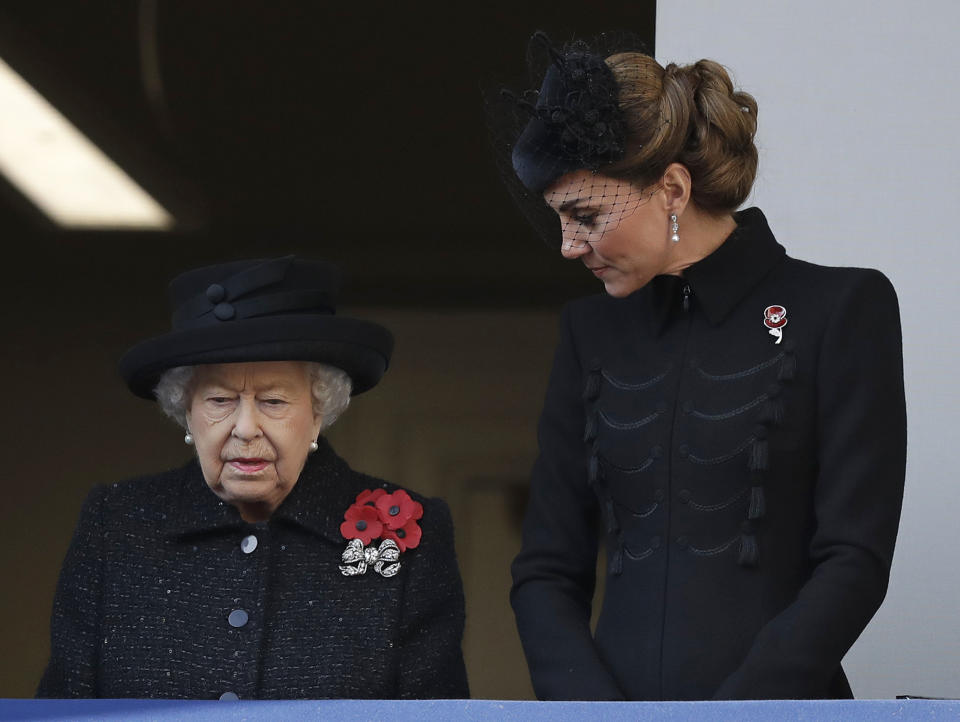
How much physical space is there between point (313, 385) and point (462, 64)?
160 cm

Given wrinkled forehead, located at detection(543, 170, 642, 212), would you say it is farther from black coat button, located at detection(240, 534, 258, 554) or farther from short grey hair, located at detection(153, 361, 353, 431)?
black coat button, located at detection(240, 534, 258, 554)

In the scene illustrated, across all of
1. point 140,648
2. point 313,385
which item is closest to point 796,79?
point 313,385

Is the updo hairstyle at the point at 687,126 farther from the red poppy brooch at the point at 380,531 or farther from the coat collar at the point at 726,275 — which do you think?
the red poppy brooch at the point at 380,531

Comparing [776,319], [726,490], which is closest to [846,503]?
[726,490]

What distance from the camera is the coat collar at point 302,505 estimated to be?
9.37 ft

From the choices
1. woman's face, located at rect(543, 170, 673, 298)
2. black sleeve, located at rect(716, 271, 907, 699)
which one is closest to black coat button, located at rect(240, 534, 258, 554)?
woman's face, located at rect(543, 170, 673, 298)

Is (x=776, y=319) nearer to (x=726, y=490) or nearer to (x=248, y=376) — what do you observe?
(x=726, y=490)

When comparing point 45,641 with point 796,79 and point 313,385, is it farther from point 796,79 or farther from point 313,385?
point 796,79

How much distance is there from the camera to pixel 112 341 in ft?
14.1

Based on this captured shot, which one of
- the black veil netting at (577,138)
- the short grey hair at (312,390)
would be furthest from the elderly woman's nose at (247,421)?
the black veil netting at (577,138)

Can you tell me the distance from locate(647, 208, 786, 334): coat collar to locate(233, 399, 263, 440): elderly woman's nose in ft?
A: 2.16

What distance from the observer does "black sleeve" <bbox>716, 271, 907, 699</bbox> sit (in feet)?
7.61

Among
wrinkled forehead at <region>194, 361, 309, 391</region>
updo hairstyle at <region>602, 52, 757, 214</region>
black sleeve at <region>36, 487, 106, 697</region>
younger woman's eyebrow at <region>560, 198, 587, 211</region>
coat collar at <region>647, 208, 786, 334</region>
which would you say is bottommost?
black sleeve at <region>36, 487, 106, 697</region>

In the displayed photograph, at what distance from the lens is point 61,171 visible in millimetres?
4312
